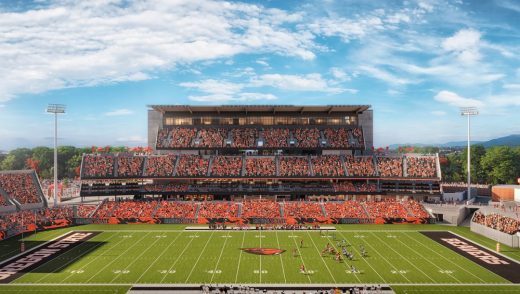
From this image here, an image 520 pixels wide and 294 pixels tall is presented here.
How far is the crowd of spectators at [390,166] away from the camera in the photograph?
67481 mm

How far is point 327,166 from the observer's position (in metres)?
68.7

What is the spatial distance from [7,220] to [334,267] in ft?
135

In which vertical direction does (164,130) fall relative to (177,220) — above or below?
above

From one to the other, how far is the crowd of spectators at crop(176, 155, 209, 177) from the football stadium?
0.79 feet

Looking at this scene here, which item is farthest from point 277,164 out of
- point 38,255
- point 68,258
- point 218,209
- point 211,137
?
point 38,255

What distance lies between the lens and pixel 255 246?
43000mm

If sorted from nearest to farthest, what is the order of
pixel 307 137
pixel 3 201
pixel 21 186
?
pixel 3 201 → pixel 21 186 → pixel 307 137

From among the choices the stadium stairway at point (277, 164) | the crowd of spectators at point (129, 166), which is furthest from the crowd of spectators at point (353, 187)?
the crowd of spectators at point (129, 166)

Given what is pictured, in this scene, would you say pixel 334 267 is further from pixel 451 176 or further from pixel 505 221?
pixel 451 176

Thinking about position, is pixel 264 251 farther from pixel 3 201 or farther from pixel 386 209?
pixel 3 201

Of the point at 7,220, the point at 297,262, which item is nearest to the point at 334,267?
the point at 297,262

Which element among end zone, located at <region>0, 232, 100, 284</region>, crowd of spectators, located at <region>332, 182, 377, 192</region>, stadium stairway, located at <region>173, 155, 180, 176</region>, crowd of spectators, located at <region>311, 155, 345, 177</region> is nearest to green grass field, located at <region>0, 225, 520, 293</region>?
end zone, located at <region>0, 232, 100, 284</region>

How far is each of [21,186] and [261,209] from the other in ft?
120

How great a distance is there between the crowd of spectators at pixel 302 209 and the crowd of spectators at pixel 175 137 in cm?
2260
